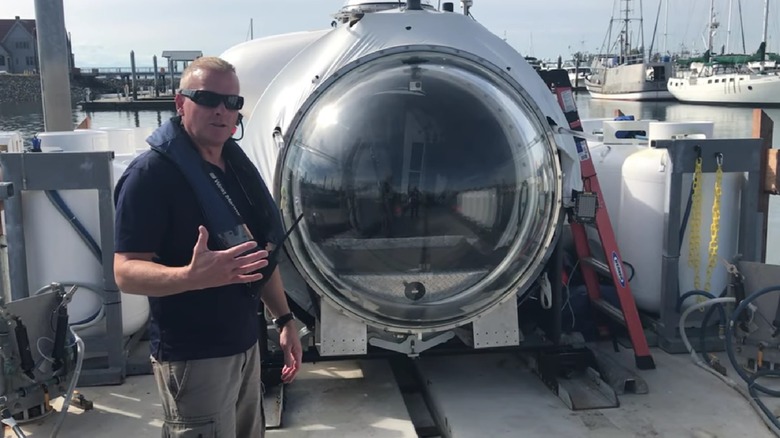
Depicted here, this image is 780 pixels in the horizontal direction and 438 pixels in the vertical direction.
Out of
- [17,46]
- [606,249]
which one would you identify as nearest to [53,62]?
[606,249]

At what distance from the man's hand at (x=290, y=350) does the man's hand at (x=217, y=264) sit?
0.72 metres

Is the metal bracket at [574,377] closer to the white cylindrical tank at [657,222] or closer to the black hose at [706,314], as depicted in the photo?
the black hose at [706,314]

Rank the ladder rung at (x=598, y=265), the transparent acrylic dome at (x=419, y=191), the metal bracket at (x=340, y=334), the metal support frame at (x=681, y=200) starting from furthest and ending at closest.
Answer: the ladder rung at (x=598, y=265), the metal support frame at (x=681, y=200), the metal bracket at (x=340, y=334), the transparent acrylic dome at (x=419, y=191)

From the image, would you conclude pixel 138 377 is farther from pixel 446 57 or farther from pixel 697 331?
pixel 697 331

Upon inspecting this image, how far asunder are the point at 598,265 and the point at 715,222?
0.68 m

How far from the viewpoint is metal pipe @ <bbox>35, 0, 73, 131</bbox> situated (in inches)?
213

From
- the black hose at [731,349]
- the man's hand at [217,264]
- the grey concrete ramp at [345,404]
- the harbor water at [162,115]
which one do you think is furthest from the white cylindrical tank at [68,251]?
the harbor water at [162,115]

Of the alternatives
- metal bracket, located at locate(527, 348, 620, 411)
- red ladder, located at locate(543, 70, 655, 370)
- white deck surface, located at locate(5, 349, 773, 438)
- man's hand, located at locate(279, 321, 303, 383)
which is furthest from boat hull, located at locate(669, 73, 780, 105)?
man's hand, located at locate(279, 321, 303, 383)

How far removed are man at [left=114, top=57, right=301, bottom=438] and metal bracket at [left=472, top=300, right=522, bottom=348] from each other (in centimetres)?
143

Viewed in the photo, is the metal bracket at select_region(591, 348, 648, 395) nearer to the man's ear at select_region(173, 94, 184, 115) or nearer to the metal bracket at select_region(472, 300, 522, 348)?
the metal bracket at select_region(472, 300, 522, 348)

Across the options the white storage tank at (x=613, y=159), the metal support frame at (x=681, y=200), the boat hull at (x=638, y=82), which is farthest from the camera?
the boat hull at (x=638, y=82)

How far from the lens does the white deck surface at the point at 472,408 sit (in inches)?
128

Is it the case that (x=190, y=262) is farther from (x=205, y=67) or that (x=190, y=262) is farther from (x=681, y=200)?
(x=681, y=200)

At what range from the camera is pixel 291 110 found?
339 centimetres
